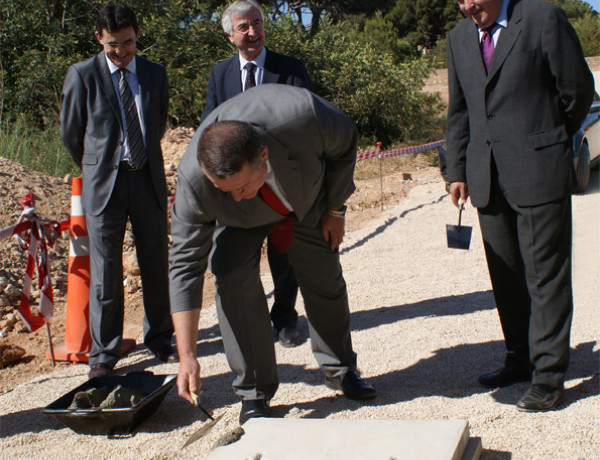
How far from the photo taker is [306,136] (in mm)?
3361

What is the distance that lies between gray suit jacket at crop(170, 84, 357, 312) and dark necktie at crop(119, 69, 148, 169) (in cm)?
134

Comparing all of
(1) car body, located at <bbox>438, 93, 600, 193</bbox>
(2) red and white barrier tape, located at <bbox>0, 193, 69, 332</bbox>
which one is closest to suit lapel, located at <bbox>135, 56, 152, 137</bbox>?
(2) red and white barrier tape, located at <bbox>0, 193, 69, 332</bbox>

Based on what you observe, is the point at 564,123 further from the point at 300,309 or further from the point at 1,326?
the point at 1,326

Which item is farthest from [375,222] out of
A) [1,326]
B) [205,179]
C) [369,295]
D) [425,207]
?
[205,179]

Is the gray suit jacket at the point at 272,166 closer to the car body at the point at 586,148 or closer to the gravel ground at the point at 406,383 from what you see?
the gravel ground at the point at 406,383

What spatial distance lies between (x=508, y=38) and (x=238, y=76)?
216 cm

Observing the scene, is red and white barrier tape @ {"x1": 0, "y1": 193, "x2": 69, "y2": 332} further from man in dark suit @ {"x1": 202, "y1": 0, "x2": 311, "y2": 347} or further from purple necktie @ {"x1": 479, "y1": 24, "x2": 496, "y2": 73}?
purple necktie @ {"x1": 479, "y1": 24, "x2": 496, "y2": 73}

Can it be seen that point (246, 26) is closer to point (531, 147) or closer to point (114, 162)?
point (114, 162)

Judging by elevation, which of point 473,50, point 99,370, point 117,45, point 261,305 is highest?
point 117,45

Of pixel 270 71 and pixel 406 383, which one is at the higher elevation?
pixel 270 71

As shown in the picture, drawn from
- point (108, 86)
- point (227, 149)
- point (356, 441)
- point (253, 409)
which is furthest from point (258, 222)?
point (108, 86)

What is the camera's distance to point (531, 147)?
3564 millimetres

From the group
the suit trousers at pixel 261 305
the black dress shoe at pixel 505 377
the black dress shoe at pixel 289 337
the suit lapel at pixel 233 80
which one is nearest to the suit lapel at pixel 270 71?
the suit lapel at pixel 233 80

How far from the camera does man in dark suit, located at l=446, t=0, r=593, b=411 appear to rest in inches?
137
